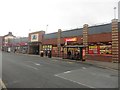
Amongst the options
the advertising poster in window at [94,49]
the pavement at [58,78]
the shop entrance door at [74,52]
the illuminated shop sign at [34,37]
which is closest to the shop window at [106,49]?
the advertising poster in window at [94,49]

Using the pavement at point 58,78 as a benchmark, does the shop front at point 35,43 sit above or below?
above

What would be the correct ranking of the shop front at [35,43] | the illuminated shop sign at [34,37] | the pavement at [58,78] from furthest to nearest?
the illuminated shop sign at [34,37] < the shop front at [35,43] < the pavement at [58,78]

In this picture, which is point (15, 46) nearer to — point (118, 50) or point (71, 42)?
point (71, 42)

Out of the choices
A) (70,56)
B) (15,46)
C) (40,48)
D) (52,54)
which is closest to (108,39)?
(70,56)

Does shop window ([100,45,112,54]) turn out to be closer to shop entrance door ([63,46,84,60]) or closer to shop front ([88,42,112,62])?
shop front ([88,42,112,62])

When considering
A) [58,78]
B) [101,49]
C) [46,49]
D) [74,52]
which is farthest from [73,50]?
[58,78]

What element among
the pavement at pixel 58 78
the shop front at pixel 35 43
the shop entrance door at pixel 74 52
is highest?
the shop front at pixel 35 43

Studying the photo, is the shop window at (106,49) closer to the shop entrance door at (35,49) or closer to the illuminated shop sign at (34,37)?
the shop entrance door at (35,49)

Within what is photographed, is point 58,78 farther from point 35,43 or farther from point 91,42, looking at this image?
point 35,43

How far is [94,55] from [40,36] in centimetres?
2849

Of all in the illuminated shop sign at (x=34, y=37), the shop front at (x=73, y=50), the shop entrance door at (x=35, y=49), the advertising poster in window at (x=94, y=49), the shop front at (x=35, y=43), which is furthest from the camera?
the illuminated shop sign at (x=34, y=37)

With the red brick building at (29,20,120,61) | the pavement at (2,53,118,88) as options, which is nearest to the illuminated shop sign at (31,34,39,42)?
the red brick building at (29,20,120,61)

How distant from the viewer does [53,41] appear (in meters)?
58.7

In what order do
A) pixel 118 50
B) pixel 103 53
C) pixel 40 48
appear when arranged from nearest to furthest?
1. pixel 118 50
2. pixel 103 53
3. pixel 40 48
